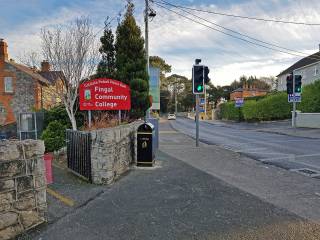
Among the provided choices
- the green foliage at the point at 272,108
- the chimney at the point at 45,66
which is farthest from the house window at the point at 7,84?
the green foliage at the point at 272,108

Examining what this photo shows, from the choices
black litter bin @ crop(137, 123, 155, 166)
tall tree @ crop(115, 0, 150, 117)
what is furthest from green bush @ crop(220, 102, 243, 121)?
black litter bin @ crop(137, 123, 155, 166)

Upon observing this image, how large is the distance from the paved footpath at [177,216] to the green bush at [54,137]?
25.7 ft

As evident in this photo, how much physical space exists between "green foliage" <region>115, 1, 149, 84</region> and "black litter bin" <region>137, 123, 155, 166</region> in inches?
232

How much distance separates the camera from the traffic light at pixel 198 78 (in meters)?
14.9

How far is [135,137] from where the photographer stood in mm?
10820

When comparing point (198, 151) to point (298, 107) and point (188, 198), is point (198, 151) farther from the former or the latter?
point (298, 107)

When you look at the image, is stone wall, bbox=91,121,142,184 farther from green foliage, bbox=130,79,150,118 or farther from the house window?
the house window

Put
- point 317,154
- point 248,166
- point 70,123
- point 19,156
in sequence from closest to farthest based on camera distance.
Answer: point 19,156 < point 248,166 < point 317,154 < point 70,123

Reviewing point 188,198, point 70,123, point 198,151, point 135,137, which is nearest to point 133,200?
point 188,198

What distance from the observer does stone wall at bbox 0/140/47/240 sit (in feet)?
14.3

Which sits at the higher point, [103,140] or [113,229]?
[103,140]

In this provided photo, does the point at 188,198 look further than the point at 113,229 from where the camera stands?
Yes

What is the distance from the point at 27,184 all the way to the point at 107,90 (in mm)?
5882

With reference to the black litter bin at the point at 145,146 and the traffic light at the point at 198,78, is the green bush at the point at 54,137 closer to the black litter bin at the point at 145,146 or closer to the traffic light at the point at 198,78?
the black litter bin at the point at 145,146
